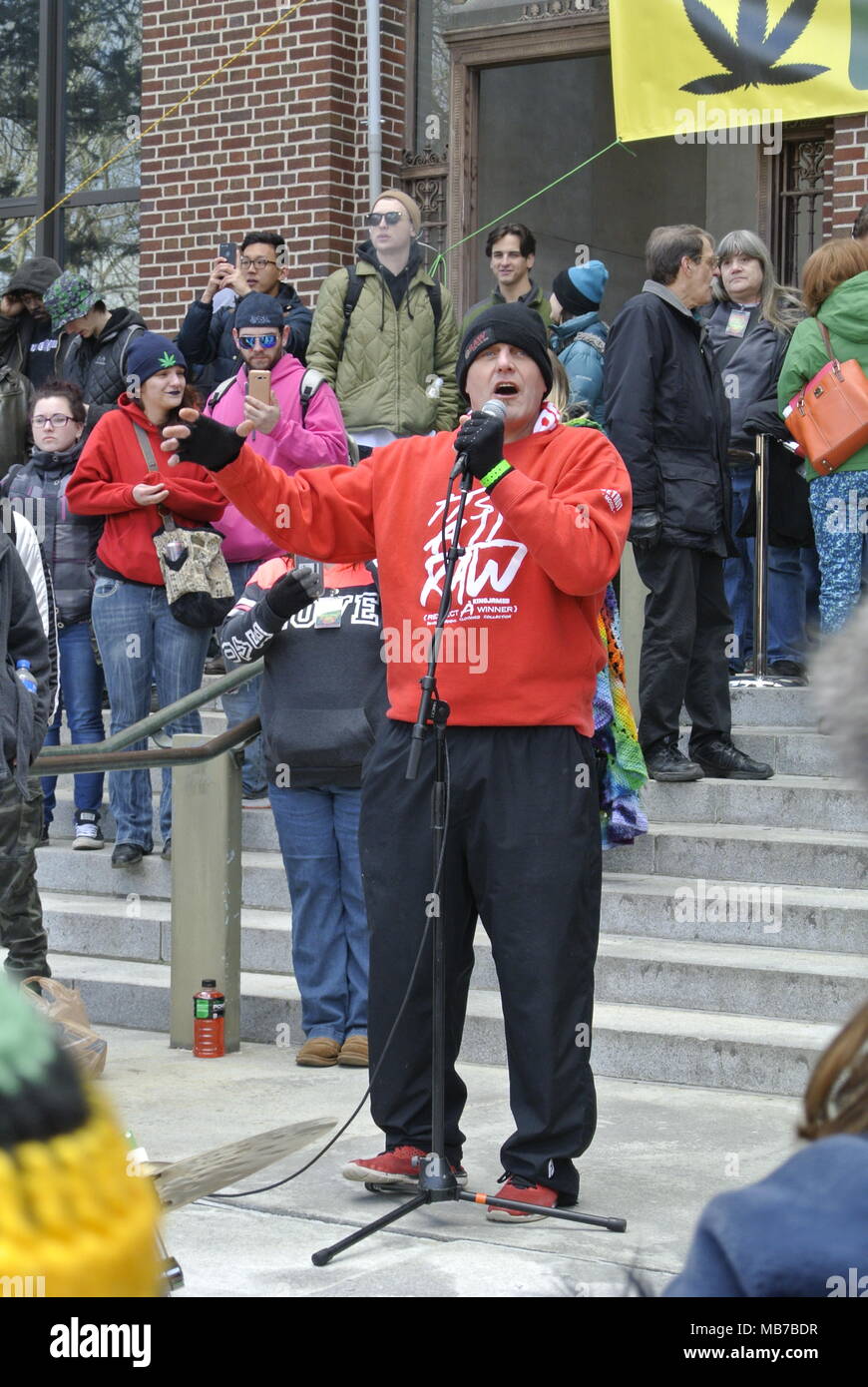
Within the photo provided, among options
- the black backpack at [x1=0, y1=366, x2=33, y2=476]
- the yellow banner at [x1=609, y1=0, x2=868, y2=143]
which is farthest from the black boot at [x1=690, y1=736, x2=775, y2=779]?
the black backpack at [x1=0, y1=366, x2=33, y2=476]

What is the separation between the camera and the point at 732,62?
950 cm

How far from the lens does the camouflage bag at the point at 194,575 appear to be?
759 centimetres

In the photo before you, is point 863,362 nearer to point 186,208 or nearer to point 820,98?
point 820,98

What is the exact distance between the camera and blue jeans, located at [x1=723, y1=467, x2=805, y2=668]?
8.57 m

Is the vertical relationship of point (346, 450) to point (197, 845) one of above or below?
above

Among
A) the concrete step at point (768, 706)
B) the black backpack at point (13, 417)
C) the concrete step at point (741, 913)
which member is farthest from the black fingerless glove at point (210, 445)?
the black backpack at point (13, 417)

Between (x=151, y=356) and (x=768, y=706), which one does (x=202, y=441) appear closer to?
(x=151, y=356)

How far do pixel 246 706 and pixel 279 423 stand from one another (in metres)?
1.23

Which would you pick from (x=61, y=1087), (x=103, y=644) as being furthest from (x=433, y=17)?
(x=61, y=1087)

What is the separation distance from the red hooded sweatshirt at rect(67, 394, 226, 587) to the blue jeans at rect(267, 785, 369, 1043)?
1822 mm

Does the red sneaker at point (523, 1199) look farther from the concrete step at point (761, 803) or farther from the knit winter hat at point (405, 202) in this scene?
the knit winter hat at point (405, 202)

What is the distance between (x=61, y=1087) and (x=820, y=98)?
30.3ft

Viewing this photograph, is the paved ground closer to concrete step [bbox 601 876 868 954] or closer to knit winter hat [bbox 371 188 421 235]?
concrete step [bbox 601 876 868 954]

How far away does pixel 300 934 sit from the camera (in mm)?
6316
